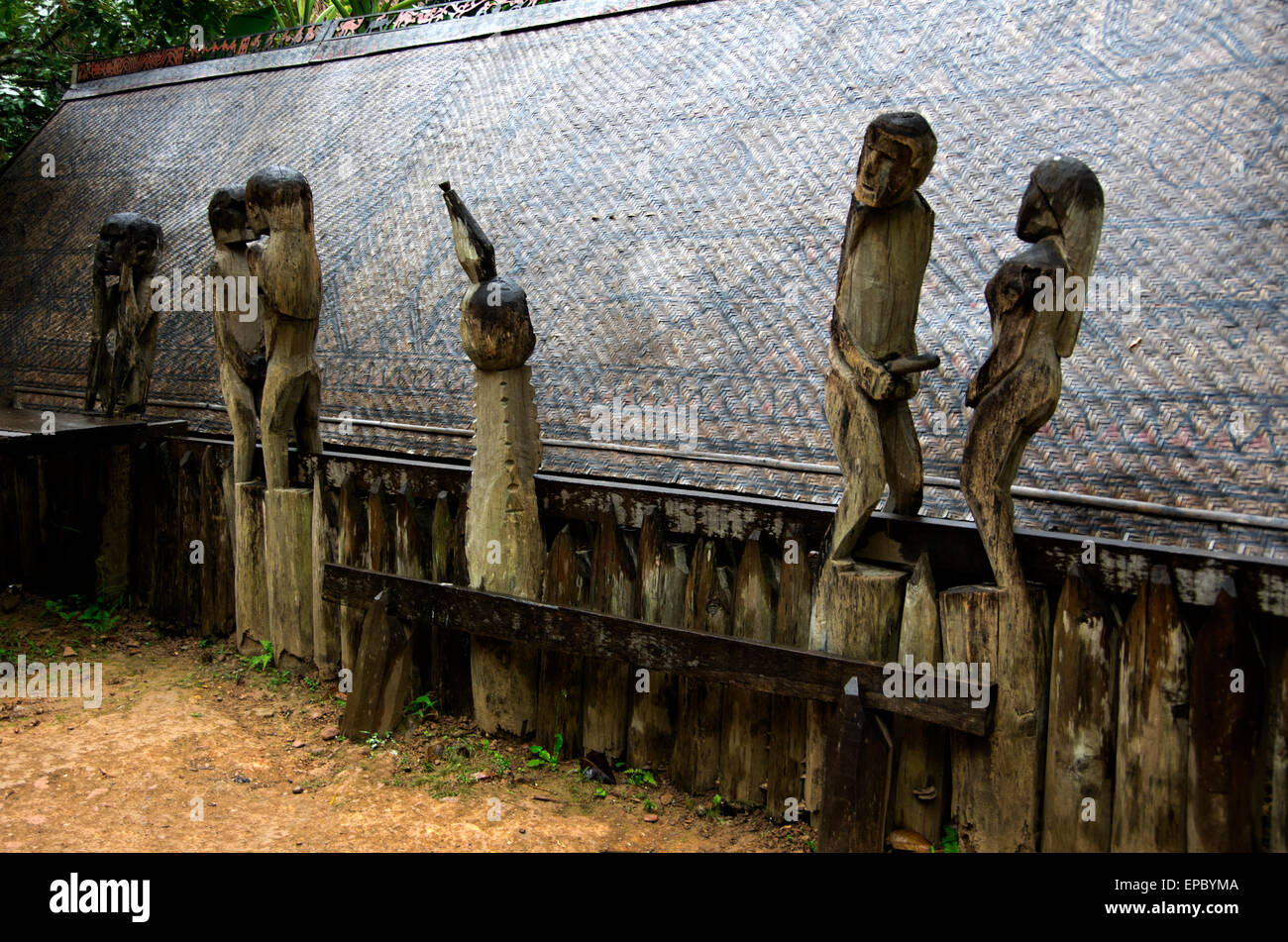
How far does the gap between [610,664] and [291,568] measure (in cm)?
193

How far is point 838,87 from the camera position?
7.42 metres

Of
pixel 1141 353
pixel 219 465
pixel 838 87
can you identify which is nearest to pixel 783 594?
pixel 1141 353

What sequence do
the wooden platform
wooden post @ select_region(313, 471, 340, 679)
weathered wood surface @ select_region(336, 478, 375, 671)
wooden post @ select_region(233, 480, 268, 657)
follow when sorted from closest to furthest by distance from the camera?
weathered wood surface @ select_region(336, 478, 375, 671) → wooden post @ select_region(313, 471, 340, 679) → wooden post @ select_region(233, 480, 268, 657) → the wooden platform

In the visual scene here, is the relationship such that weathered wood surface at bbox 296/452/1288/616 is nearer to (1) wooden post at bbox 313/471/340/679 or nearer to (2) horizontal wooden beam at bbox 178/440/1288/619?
(2) horizontal wooden beam at bbox 178/440/1288/619

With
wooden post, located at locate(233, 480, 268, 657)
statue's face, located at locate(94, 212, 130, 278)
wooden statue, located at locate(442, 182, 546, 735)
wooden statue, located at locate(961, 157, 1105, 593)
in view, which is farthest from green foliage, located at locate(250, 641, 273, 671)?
wooden statue, located at locate(961, 157, 1105, 593)

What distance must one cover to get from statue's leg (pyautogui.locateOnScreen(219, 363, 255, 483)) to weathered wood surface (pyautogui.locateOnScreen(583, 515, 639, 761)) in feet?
7.36

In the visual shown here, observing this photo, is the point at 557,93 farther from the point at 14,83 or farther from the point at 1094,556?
the point at 14,83

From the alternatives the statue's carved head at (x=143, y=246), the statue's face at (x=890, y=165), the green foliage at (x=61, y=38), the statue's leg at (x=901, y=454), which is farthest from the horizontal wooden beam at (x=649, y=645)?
the green foliage at (x=61, y=38)

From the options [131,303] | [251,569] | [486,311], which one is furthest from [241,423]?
[486,311]

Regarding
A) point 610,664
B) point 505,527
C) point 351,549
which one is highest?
point 505,527

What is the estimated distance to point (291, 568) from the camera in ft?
18.0

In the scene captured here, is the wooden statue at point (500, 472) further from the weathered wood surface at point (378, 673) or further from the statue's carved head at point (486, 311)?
the weathered wood surface at point (378, 673)

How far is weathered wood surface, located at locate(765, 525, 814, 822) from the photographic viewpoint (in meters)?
4.05

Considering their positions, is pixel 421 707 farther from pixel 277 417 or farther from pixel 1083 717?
pixel 1083 717
